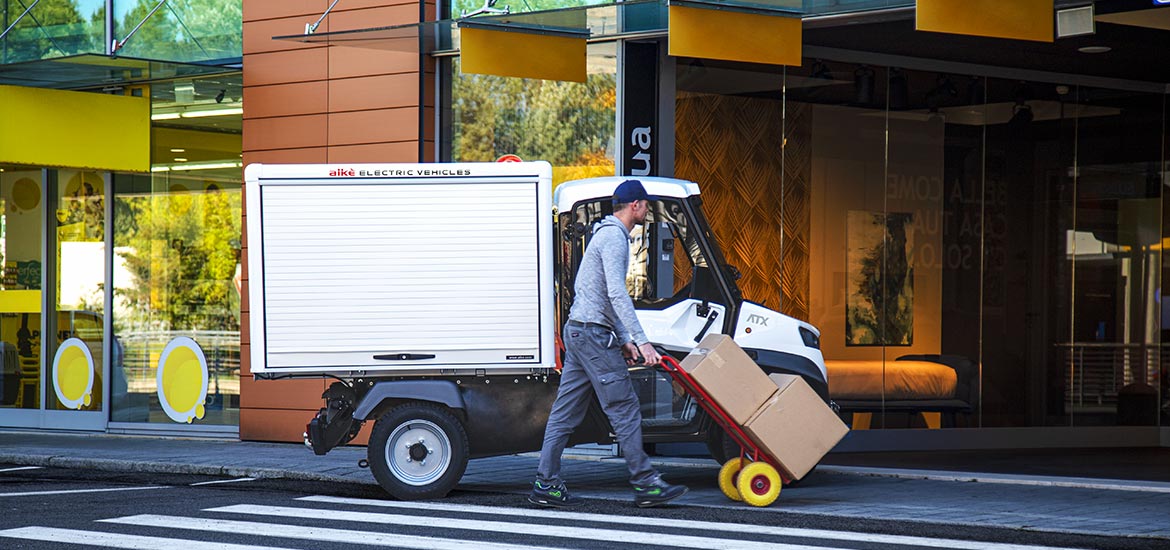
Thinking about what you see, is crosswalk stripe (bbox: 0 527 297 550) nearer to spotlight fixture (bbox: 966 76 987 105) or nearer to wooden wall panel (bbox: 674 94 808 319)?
wooden wall panel (bbox: 674 94 808 319)

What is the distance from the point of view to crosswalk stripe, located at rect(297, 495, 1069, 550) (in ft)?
25.0

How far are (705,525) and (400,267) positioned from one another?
8.91 feet

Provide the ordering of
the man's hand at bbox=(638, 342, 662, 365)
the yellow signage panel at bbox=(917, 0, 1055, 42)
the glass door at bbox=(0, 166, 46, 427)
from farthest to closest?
the glass door at bbox=(0, 166, 46, 427) < the yellow signage panel at bbox=(917, 0, 1055, 42) < the man's hand at bbox=(638, 342, 662, 365)

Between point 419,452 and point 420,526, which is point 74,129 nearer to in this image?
point 419,452

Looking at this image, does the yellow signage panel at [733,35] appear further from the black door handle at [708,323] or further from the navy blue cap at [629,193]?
the black door handle at [708,323]

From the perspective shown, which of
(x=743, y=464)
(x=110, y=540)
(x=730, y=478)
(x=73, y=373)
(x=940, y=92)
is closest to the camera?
(x=110, y=540)

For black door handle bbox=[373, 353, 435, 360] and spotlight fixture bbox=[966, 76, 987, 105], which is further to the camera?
spotlight fixture bbox=[966, 76, 987, 105]

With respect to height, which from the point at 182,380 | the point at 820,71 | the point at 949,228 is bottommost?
the point at 182,380

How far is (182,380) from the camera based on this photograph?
1534 cm

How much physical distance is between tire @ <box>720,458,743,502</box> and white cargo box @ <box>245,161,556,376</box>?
1425 millimetres

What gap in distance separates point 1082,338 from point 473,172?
8766mm

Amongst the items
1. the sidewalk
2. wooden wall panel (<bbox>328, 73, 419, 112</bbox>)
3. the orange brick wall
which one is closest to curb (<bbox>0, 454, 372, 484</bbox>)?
the sidewalk

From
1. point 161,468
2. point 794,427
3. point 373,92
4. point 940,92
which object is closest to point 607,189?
point 794,427

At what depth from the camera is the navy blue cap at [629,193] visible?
29.7ft
